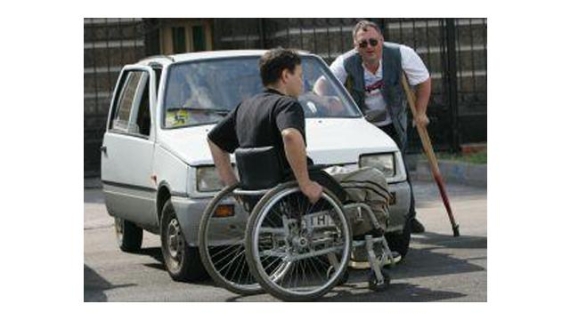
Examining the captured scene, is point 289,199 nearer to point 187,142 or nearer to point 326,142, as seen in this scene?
point 326,142

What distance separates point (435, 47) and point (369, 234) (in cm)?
Result: 1202

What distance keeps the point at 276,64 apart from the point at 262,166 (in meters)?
0.62

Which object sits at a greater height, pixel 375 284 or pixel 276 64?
pixel 276 64

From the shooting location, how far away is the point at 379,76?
35.0ft

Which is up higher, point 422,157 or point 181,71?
point 181,71

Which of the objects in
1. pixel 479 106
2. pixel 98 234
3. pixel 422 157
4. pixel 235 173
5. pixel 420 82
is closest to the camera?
pixel 235 173

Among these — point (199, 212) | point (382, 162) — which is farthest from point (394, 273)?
point (199, 212)

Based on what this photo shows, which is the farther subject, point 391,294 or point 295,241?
point 391,294

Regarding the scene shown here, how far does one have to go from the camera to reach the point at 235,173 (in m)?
8.87

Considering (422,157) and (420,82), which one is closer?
(420,82)

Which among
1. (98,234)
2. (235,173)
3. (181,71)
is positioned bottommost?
(98,234)

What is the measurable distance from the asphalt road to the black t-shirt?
0.95m

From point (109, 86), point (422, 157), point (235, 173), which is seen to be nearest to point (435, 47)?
point (422, 157)
